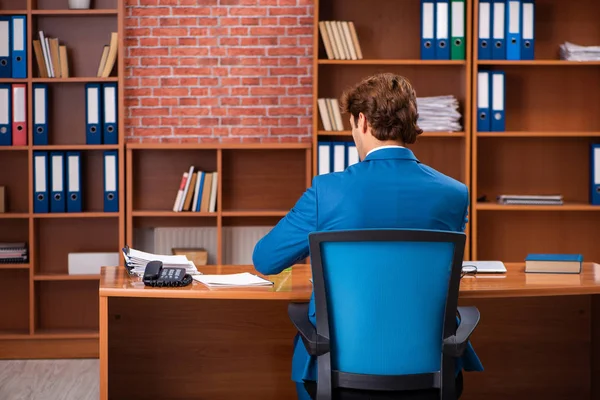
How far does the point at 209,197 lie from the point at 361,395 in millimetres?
2880

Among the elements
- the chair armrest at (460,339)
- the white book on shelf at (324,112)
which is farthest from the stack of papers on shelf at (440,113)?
the chair armrest at (460,339)

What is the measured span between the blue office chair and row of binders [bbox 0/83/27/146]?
315cm

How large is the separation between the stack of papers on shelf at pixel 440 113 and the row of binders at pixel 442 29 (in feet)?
0.79

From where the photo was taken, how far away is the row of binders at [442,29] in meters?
4.56

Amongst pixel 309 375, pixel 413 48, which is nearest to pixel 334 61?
pixel 413 48

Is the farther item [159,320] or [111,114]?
[111,114]

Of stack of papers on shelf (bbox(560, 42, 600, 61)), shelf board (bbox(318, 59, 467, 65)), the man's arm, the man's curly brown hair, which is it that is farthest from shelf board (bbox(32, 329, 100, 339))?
stack of papers on shelf (bbox(560, 42, 600, 61))

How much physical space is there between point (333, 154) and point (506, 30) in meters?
1.21

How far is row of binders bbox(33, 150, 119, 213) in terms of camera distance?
469cm

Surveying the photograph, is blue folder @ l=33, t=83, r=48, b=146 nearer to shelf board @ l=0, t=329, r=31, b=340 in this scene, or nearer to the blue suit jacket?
shelf board @ l=0, t=329, r=31, b=340

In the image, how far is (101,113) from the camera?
4.73 metres

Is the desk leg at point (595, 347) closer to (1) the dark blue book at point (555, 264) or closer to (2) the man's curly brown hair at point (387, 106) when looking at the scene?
(1) the dark blue book at point (555, 264)

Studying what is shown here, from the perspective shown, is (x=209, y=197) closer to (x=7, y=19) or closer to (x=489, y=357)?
(x=7, y=19)

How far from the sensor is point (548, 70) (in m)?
4.84
